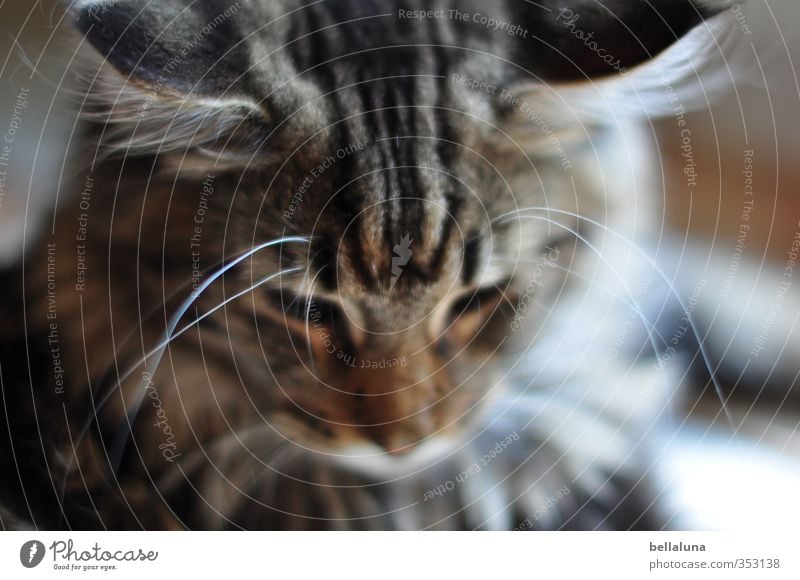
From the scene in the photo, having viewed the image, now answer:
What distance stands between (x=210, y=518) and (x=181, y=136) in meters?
0.42

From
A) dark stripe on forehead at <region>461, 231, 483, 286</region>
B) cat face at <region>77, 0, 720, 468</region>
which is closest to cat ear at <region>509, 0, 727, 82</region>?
cat face at <region>77, 0, 720, 468</region>

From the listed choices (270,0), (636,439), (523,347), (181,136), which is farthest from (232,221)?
(636,439)

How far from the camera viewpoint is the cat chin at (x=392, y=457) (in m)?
0.74

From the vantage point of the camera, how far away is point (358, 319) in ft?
2.43

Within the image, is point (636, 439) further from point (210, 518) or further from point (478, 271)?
point (210, 518)

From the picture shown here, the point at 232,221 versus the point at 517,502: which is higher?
the point at 232,221

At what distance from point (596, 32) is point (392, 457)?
0.52 m

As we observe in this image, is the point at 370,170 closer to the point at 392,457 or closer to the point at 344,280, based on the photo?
the point at 344,280

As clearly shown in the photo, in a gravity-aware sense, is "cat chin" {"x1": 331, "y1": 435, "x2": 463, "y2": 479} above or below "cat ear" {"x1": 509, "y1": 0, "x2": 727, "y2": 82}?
below

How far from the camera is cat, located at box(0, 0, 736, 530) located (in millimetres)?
728

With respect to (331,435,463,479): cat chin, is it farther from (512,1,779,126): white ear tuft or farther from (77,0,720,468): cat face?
(512,1,779,126): white ear tuft

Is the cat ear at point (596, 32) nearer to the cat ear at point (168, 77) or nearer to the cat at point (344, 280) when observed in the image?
the cat at point (344, 280)

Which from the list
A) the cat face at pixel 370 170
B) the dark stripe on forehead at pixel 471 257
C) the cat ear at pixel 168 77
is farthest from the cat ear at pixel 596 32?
the cat ear at pixel 168 77

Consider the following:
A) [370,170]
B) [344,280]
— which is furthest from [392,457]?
[370,170]
